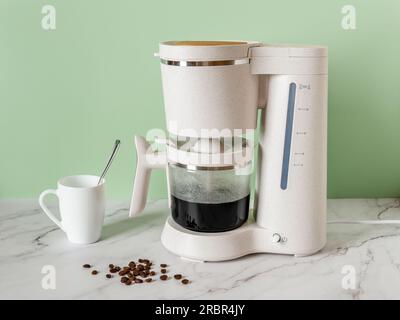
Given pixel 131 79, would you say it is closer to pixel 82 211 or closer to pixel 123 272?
pixel 82 211

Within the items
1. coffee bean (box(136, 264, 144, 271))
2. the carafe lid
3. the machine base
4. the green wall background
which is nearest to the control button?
the machine base

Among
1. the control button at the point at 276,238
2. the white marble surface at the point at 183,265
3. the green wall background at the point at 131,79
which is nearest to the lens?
the white marble surface at the point at 183,265

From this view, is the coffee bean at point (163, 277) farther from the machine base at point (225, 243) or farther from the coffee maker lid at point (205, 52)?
the coffee maker lid at point (205, 52)

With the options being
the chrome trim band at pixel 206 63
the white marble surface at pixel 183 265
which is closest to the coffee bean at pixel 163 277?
the white marble surface at pixel 183 265

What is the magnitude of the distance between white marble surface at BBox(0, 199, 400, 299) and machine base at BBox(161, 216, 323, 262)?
1cm

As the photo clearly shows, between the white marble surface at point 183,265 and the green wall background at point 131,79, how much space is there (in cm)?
12

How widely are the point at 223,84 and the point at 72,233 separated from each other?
0.42 m

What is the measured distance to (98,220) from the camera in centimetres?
108

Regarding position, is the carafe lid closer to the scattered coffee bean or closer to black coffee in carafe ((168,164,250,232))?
black coffee in carafe ((168,164,250,232))

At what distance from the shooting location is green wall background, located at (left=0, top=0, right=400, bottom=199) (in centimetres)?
122

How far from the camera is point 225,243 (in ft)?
3.26

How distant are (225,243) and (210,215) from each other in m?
0.06

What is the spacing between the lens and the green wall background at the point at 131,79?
3.99 ft
